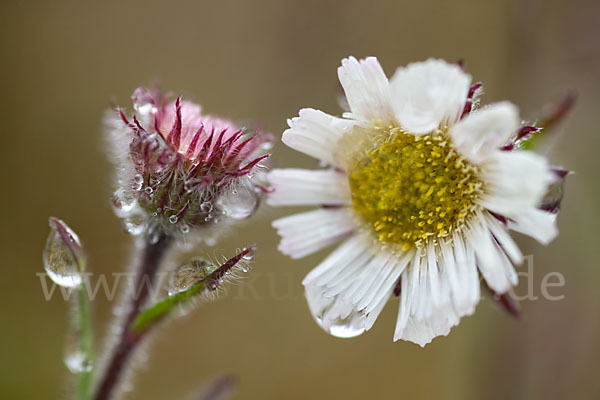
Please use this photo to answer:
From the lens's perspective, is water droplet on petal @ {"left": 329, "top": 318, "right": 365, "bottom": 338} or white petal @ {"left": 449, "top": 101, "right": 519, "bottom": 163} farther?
water droplet on petal @ {"left": 329, "top": 318, "right": 365, "bottom": 338}

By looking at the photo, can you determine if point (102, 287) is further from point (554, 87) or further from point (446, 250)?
point (554, 87)

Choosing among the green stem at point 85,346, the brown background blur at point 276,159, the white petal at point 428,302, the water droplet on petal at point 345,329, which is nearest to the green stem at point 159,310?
the green stem at point 85,346

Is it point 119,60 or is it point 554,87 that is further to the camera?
point 119,60

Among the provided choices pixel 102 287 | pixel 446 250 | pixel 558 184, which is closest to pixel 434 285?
pixel 446 250

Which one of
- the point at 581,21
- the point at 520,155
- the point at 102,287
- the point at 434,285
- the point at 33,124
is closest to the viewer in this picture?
the point at 520,155

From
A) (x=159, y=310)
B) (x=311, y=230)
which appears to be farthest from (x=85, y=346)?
(x=311, y=230)

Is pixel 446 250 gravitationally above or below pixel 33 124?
below

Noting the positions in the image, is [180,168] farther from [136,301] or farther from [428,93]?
[428,93]

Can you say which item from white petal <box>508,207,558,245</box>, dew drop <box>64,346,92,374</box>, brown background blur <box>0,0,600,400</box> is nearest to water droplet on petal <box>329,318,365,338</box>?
white petal <box>508,207,558,245</box>

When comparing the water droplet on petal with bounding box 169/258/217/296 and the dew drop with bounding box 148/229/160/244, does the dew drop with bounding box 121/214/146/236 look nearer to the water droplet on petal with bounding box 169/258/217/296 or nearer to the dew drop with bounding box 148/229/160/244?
the dew drop with bounding box 148/229/160/244
